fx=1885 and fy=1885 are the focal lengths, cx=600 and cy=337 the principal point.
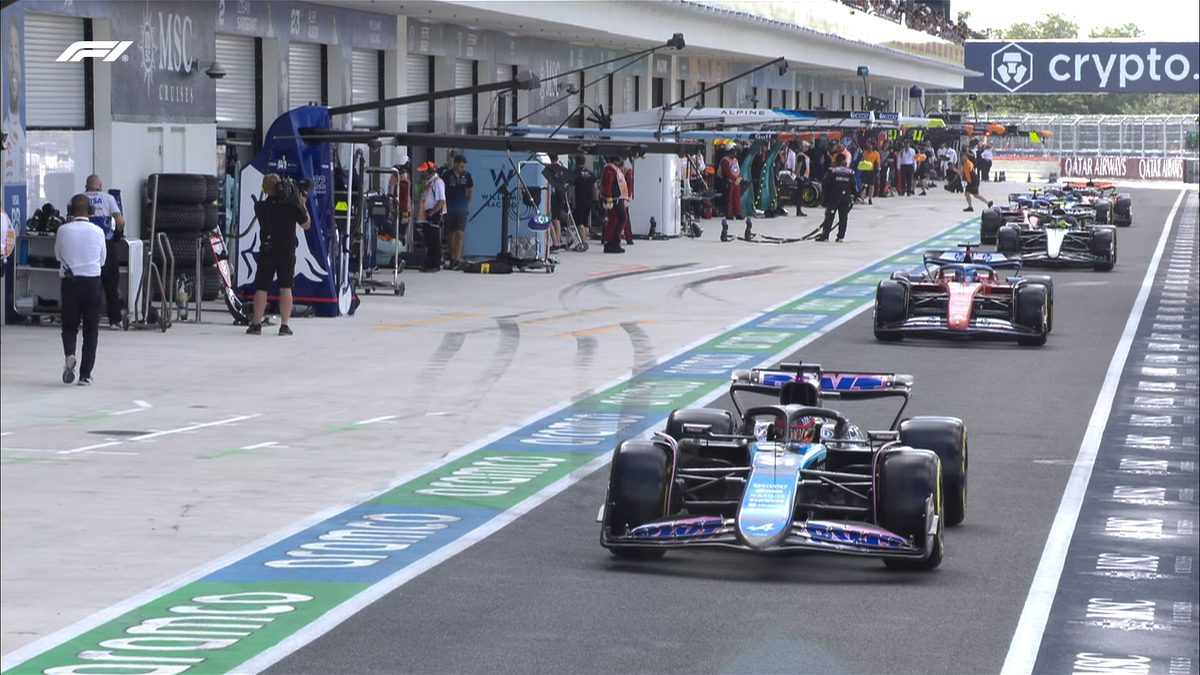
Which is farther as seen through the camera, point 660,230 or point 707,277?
point 660,230

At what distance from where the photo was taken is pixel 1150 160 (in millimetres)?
79125

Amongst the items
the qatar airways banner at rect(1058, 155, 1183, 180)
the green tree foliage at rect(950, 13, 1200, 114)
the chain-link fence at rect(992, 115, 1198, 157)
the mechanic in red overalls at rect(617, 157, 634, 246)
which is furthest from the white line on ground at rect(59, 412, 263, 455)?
the chain-link fence at rect(992, 115, 1198, 157)

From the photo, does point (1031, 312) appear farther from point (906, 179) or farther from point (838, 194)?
point (906, 179)

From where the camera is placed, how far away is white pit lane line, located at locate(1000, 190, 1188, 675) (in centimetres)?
777

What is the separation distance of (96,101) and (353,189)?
3.20 metres

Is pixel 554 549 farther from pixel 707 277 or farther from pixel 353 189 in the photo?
pixel 707 277

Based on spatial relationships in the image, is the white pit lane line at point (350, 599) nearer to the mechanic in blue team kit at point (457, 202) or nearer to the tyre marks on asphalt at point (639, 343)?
the tyre marks on asphalt at point (639, 343)

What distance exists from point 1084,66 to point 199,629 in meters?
87.9

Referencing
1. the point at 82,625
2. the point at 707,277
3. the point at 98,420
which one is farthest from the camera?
the point at 707,277

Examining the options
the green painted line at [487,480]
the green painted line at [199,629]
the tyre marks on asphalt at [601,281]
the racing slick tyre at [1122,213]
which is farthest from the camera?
the racing slick tyre at [1122,213]

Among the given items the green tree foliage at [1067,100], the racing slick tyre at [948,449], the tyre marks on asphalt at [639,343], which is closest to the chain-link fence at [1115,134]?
the green tree foliage at [1067,100]

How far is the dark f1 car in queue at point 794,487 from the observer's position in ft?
29.9

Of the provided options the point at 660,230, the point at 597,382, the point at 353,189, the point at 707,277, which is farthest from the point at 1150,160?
the point at 597,382

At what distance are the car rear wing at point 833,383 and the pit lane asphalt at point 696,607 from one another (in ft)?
2.81
